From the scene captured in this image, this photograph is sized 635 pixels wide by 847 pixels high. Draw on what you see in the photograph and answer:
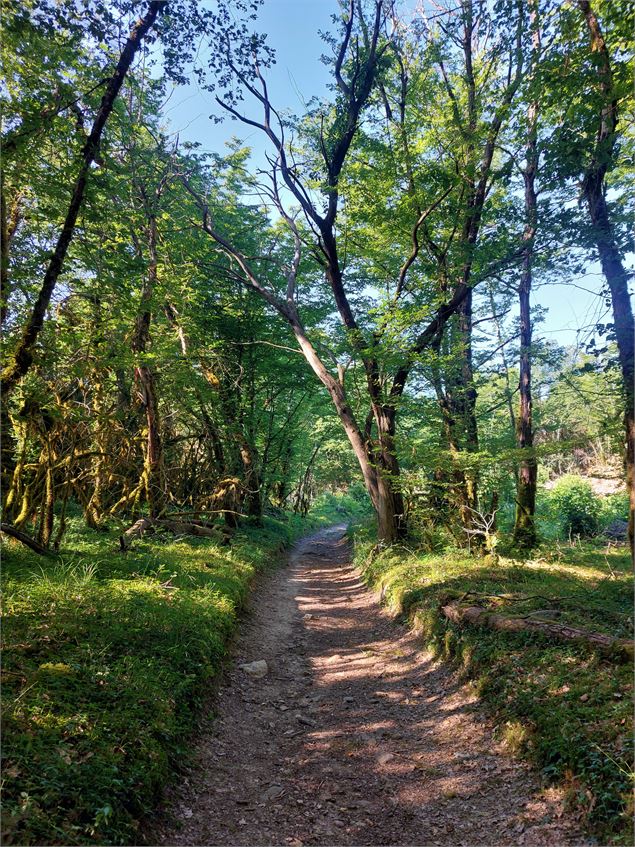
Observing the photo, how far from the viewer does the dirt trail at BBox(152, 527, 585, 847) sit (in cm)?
294

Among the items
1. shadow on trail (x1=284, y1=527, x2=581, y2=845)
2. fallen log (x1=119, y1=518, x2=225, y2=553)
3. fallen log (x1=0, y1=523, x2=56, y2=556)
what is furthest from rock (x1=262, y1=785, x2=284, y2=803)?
fallen log (x1=119, y1=518, x2=225, y2=553)

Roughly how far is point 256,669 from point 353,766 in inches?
85.4

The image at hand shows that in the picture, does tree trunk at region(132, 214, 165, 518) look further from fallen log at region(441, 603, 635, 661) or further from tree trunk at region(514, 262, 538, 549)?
tree trunk at region(514, 262, 538, 549)

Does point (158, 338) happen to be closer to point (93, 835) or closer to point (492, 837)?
point (93, 835)

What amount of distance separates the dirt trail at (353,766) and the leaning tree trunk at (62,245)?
15.3 ft

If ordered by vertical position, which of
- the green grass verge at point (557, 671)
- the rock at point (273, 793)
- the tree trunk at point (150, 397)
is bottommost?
the rock at point (273, 793)

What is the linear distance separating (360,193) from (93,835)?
39.1ft

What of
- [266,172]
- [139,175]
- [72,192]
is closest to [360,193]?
[266,172]

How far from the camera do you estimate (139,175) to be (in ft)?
29.5

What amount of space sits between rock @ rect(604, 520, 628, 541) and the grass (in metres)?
11.6

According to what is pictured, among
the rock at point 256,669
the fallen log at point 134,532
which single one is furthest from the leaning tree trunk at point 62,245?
the rock at point 256,669

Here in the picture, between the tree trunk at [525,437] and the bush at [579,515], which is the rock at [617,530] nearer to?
the bush at [579,515]

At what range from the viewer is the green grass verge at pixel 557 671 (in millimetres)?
2756

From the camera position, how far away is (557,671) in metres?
3.88
